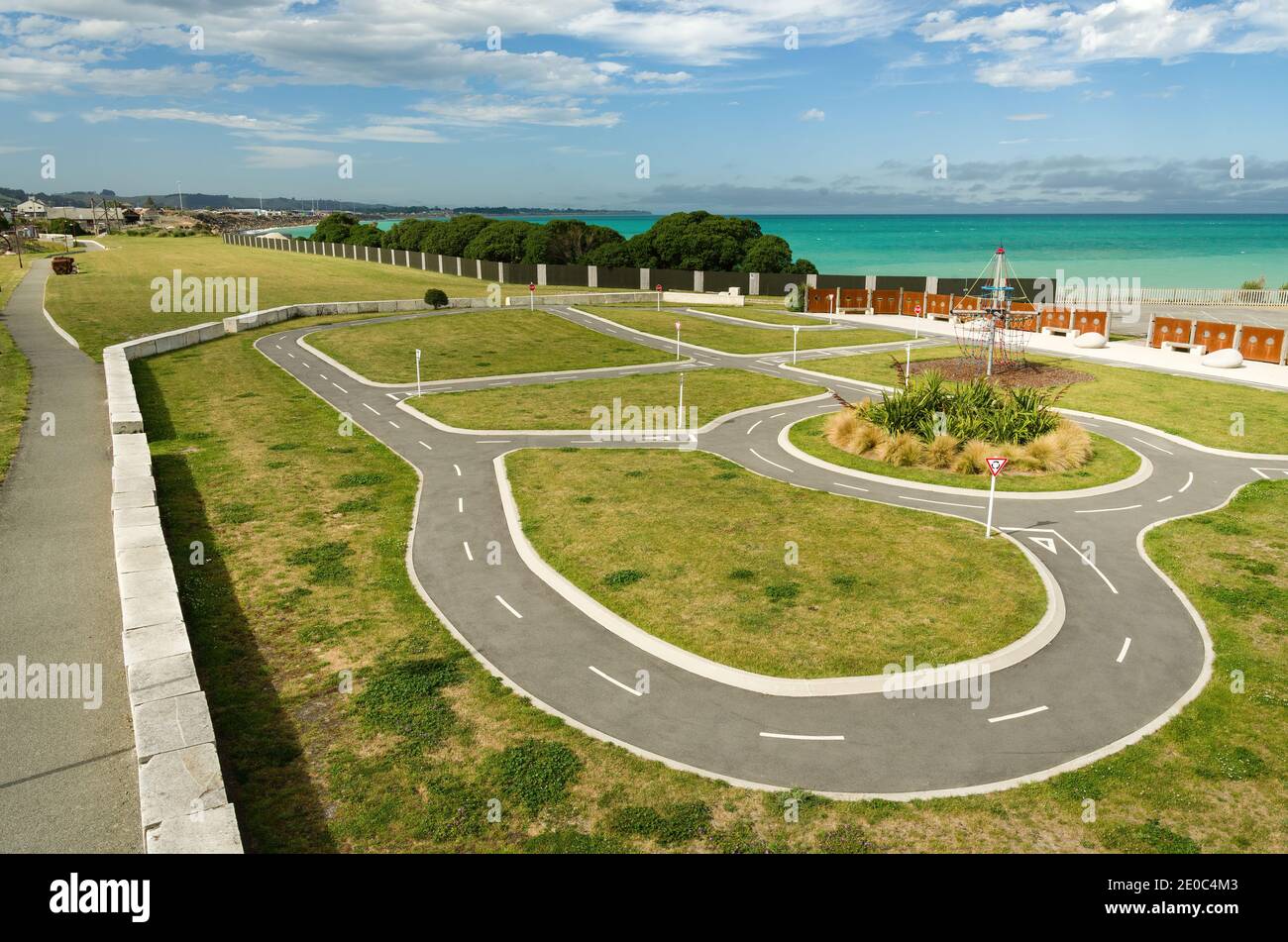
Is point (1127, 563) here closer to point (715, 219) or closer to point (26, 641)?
point (26, 641)

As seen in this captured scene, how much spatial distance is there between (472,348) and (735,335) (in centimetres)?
1655

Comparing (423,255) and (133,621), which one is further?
(423,255)

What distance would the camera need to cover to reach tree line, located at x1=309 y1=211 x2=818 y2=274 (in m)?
77.7

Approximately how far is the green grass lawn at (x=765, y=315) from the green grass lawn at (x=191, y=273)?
19.1m

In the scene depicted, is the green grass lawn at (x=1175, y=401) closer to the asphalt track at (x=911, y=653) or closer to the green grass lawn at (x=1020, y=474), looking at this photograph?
the green grass lawn at (x=1020, y=474)

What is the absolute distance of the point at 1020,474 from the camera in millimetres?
23594

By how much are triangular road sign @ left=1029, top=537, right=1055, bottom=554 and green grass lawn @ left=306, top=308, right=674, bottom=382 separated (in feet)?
82.7

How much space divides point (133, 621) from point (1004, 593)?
15.5 metres

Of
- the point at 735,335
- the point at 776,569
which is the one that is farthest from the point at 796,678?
the point at 735,335

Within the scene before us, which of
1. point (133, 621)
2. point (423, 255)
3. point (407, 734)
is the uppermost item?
point (423, 255)

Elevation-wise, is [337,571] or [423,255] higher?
[423,255]

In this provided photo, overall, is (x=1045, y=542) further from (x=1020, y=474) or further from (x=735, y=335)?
(x=735, y=335)
